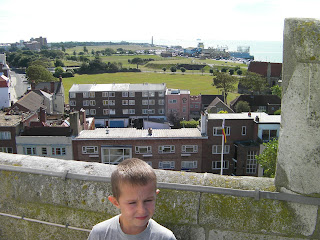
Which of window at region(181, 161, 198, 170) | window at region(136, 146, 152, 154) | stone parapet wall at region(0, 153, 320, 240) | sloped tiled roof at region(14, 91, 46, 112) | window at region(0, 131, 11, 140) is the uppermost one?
stone parapet wall at region(0, 153, 320, 240)

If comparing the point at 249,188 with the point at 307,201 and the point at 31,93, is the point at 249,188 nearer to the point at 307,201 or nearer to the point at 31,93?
the point at 307,201

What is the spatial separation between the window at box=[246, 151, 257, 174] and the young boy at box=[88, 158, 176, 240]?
30563mm

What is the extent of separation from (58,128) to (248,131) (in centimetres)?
1844

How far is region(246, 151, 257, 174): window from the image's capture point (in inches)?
1271

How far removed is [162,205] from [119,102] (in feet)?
195

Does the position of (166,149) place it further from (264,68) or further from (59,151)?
(264,68)

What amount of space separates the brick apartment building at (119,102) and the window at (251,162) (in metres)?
31.2

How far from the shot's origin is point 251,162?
32719 millimetres

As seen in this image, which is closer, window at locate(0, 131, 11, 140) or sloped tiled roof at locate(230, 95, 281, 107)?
window at locate(0, 131, 11, 140)

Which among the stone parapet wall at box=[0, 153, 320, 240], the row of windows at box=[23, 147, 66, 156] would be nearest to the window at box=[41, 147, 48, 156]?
the row of windows at box=[23, 147, 66, 156]

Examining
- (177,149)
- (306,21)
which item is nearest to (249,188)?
(306,21)

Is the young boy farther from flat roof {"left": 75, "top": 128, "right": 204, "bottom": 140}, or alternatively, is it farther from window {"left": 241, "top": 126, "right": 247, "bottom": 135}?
window {"left": 241, "top": 126, "right": 247, "bottom": 135}

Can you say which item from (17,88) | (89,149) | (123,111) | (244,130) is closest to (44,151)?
(89,149)

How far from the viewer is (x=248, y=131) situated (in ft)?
111
